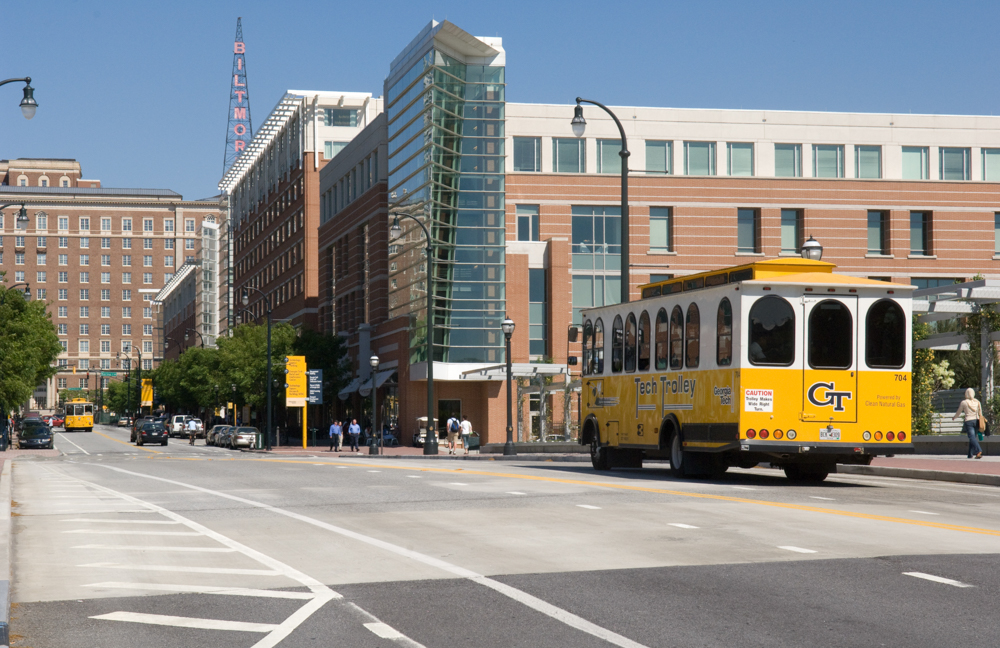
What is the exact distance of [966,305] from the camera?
31594mm

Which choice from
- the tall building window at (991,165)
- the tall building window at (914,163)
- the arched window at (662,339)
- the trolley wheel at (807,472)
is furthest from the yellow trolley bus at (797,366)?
the tall building window at (991,165)

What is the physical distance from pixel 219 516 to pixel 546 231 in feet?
166

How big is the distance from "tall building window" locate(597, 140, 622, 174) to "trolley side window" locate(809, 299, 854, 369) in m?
46.7

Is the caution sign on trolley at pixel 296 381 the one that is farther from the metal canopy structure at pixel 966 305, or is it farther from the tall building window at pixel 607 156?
the metal canopy structure at pixel 966 305

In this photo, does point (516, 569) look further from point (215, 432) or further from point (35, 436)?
point (215, 432)

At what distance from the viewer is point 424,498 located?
58.8ft

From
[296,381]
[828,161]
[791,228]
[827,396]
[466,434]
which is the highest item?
[828,161]

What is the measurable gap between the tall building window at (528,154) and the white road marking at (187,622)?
58741 mm

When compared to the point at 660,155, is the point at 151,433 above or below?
below

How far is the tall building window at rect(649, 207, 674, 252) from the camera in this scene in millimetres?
66375

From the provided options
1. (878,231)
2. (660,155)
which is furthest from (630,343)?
(878,231)

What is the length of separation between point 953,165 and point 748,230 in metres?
12.4

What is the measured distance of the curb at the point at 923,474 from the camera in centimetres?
Result: 2056

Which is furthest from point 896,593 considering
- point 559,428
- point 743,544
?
point 559,428
